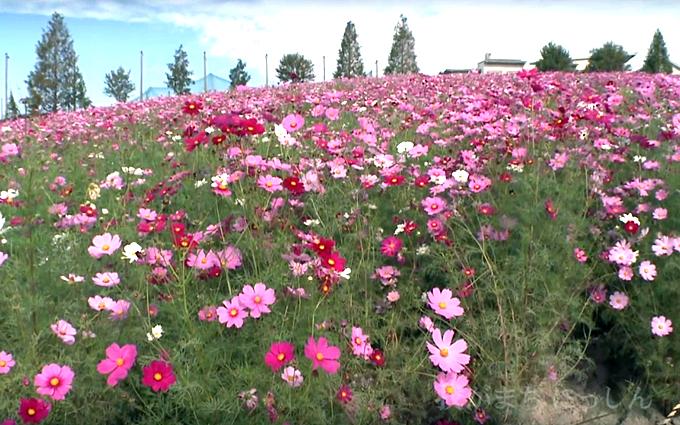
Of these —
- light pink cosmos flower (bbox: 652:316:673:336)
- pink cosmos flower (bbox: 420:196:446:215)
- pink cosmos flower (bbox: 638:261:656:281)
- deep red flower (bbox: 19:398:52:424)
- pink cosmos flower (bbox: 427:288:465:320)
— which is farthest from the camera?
pink cosmos flower (bbox: 420:196:446:215)

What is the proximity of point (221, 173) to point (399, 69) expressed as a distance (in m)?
41.4

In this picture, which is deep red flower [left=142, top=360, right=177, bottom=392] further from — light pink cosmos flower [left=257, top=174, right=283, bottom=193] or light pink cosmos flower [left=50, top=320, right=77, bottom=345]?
light pink cosmos flower [left=257, top=174, right=283, bottom=193]

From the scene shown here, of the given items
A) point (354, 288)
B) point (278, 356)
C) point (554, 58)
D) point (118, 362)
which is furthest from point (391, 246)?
point (554, 58)

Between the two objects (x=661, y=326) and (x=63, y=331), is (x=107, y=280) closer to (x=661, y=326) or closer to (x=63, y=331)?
(x=63, y=331)

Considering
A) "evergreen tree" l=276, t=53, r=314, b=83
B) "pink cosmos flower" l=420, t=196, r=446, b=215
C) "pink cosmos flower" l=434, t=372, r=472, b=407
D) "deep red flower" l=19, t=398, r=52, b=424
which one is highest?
"evergreen tree" l=276, t=53, r=314, b=83

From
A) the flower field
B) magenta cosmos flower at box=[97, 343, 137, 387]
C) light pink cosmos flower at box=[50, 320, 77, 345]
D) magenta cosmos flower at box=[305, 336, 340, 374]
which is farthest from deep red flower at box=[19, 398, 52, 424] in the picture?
magenta cosmos flower at box=[305, 336, 340, 374]

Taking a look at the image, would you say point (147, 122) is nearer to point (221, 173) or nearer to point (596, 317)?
point (221, 173)

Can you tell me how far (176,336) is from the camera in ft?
6.67

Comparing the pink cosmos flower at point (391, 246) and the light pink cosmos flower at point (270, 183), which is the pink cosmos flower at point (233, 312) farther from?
the pink cosmos flower at point (391, 246)

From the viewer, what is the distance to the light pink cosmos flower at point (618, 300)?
229 cm

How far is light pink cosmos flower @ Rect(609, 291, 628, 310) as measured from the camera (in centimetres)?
229

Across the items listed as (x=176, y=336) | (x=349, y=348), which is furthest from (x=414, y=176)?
(x=176, y=336)

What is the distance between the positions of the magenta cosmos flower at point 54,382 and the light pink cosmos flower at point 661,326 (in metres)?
1.92

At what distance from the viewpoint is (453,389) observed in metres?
1.71
